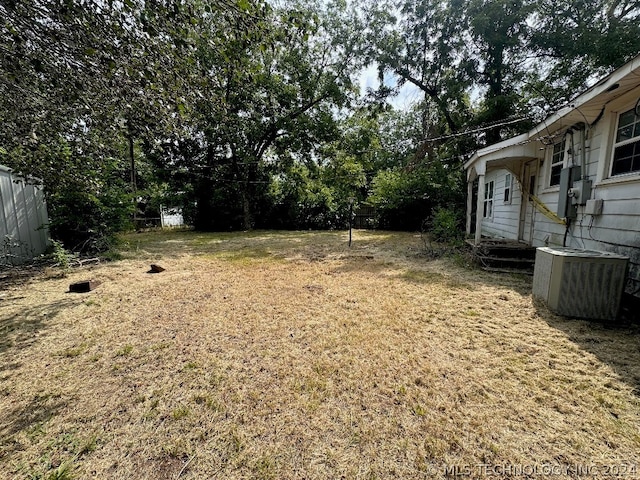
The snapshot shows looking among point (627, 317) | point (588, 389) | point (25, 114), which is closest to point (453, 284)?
point (627, 317)

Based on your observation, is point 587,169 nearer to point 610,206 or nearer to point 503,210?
point 610,206

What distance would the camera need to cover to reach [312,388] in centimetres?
197

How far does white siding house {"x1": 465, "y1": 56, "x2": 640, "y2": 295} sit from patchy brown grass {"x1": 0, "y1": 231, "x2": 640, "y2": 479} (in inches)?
60.1

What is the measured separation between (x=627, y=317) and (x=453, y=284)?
6.16ft

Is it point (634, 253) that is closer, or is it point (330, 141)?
point (634, 253)

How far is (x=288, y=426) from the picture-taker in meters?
1.64

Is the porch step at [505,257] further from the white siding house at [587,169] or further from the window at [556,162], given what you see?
the window at [556,162]

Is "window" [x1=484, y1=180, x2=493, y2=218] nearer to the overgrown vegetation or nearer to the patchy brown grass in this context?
the overgrown vegetation

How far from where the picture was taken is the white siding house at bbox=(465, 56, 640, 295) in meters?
3.30

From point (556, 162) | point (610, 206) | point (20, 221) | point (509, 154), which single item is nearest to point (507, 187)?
point (509, 154)

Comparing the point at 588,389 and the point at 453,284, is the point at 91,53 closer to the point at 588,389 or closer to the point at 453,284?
the point at 588,389

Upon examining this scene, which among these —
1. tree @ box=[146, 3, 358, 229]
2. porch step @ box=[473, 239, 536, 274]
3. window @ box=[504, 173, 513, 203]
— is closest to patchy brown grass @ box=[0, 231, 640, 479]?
porch step @ box=[473, 239, 536, 274]

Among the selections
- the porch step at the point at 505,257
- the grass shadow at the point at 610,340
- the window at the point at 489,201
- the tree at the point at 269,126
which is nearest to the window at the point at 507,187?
the window at the point at 489,201

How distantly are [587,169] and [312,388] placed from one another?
517cm
